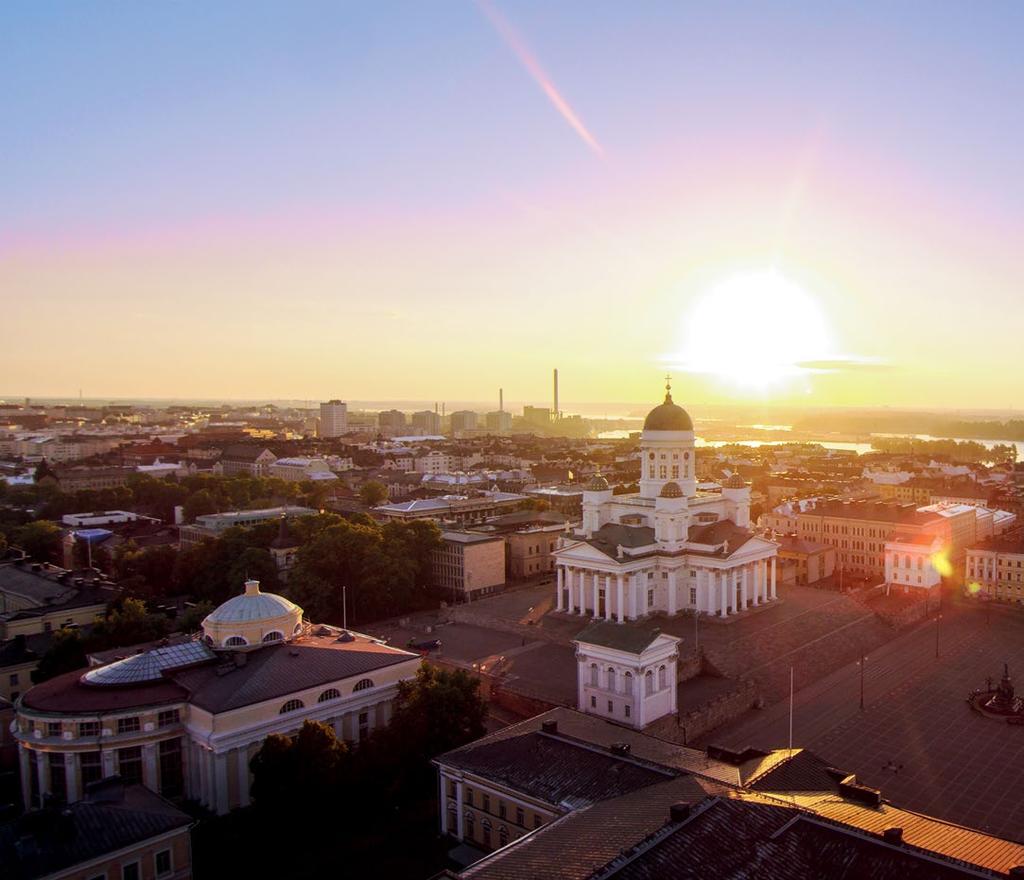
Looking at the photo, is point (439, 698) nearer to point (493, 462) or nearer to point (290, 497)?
point (290, 497)

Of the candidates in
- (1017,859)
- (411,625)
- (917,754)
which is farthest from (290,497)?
(1017,859)

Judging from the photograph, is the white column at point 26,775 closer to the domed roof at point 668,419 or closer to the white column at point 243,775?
the white column at point 243,775

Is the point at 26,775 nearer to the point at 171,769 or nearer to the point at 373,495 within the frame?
the point at 171,769

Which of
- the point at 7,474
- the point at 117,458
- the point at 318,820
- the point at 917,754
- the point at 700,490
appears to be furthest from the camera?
the point at 117,458

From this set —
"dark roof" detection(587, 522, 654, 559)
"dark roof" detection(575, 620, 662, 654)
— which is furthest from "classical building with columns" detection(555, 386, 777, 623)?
"dark roof" detection(575, 620, 662, 654)

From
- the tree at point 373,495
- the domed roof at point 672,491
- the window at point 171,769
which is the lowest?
the window at point 171,769

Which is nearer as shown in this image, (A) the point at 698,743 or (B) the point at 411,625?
(A) the point at 698,743

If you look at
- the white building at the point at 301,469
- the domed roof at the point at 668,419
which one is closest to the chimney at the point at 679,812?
the domed roof at the point at 668,419
